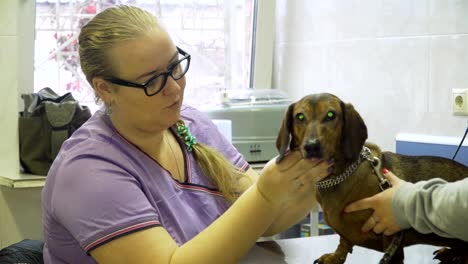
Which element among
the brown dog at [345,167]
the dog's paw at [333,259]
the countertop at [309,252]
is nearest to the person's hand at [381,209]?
the brown dog at [345,167]

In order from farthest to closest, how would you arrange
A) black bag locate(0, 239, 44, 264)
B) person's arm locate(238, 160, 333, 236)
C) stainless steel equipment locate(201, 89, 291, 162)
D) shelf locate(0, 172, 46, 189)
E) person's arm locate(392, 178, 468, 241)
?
stainless steel equipment locate(201, 89, 291, 162)
shelf locate(0, 172, 46, 189)
person's arm locate(238, 160, 333, 236)
black bag locate(0, 239, 44, 264)
person's arm locate(392, 178, 468, 241)

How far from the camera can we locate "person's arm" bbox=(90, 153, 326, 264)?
1163 mm

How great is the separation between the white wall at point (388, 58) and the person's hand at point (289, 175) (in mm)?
1079

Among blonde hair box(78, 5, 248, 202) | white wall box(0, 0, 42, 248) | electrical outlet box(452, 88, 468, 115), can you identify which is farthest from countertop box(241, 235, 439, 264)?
white wall box(0, 0, 42, 248)

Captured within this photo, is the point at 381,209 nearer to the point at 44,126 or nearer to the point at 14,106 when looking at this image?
the point at 44,126

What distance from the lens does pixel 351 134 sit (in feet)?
3.67

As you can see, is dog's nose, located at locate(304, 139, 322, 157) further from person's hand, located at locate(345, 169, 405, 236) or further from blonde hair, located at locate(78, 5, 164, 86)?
blonde hair, located at locate(78, 5, 164, 86)

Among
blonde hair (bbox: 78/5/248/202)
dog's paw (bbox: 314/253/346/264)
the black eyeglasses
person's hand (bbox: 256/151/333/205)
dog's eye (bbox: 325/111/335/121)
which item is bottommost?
dog's paw (bbox: 314/253/346/264)

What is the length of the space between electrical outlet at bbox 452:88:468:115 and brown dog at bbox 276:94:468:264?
0.87 meters

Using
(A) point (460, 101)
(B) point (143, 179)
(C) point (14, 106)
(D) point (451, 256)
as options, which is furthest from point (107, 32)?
(C) point (14, 106)

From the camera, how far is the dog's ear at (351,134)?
1.12 meters

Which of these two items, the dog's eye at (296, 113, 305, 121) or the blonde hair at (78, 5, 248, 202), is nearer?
the dog's eye at (296, 113, 305, 121)

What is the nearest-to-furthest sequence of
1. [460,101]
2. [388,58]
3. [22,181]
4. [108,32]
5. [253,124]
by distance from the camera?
[108,32] → [460,101] → [388,58] → [22,181] → [253,124]

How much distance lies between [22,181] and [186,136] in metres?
1.17
